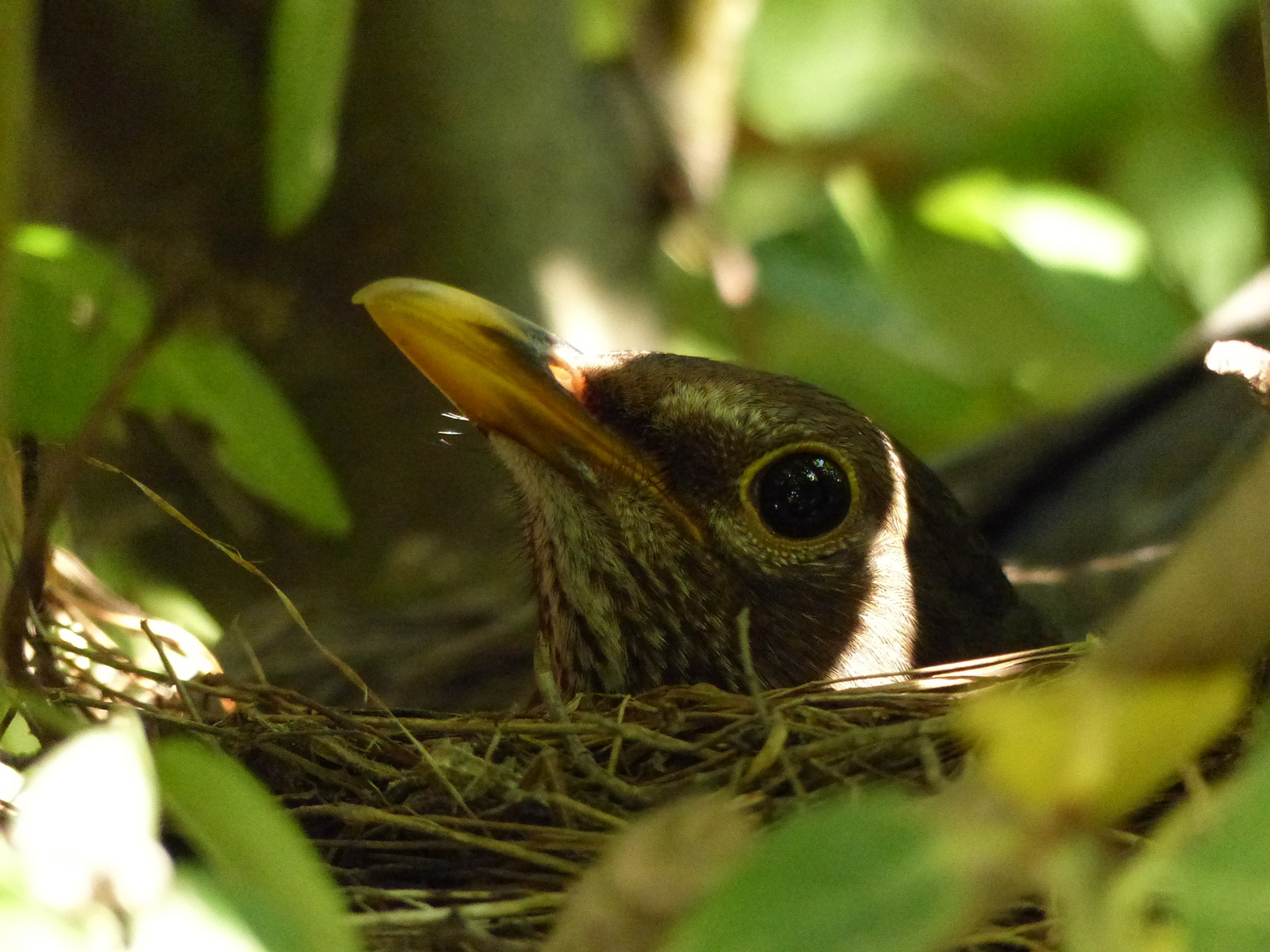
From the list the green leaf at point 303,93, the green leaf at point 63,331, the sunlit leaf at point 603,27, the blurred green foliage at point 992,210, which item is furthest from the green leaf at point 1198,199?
the green leaf at point 63,331

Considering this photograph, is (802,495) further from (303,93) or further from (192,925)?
(192,925)

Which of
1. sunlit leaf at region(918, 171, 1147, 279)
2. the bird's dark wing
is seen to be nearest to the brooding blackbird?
sunlit leaf at region(918, 171, 1147, 279)

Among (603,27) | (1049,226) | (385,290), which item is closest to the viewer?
(385,290)

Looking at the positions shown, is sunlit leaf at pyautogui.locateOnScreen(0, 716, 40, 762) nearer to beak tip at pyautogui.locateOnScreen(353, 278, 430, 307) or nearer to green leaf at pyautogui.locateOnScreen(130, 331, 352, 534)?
green leaf at pyautogui.locateOnScreen(130, 331, 352, 534)

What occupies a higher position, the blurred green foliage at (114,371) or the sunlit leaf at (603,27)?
the sunlit leaf at (603,27)

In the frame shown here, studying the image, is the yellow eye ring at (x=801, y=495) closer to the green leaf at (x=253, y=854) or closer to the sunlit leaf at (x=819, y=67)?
the green leaf at (x=253, y=854)

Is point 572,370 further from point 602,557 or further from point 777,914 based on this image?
point 777,914

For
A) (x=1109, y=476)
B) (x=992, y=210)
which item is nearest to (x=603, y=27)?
(x=992, y=210)
